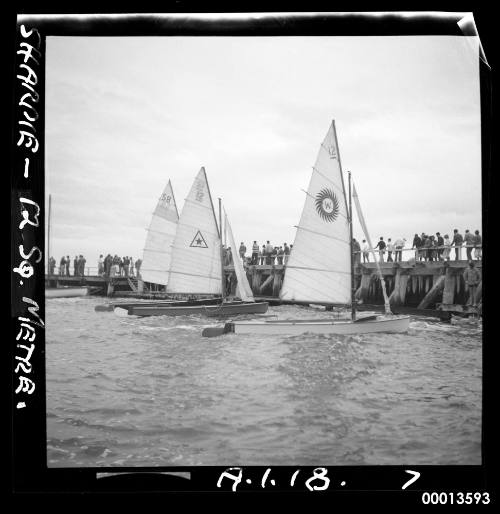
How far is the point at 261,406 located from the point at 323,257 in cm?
377

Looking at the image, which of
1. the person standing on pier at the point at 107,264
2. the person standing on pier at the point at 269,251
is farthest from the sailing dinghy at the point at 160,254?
the person standing on pier at the point at 269,251

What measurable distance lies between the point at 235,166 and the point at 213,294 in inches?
268

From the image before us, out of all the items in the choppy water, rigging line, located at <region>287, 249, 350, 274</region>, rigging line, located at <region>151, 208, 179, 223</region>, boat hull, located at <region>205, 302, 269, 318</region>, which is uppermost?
rigging line, located at <region>151, 208, 179, 223</region>

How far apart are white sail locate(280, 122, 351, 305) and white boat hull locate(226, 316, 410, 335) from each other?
114cm

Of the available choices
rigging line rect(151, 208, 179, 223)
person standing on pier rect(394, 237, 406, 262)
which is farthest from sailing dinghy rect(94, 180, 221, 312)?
person standing on pier rect(394, 237, 406, 262)

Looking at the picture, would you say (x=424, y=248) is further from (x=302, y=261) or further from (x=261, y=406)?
(x=302, y=261)

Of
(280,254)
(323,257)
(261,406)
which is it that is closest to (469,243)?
(261,406)

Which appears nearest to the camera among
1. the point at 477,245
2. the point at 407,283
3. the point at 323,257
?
the point at 477,245

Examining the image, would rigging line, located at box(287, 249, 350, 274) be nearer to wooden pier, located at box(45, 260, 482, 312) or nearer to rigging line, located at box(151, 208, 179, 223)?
wooden pier, located at box(45, 260, 482, 312)

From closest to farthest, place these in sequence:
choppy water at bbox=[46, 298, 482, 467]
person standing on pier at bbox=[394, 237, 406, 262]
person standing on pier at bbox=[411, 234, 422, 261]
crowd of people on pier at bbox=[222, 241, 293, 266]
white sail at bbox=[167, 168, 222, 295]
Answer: choppy water at bbox=[46, 298, 482, 467], person standing on pier at bbox=[411, 234, 422, 261], person standing on pier at bbox=[394, 237, 406, 262], crowd of people on pier at bbox=[222, 241, 293, 266], white sail at bbox=[167, 168, 222, 295]

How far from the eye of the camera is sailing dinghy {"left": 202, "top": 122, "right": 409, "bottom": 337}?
5121 mm

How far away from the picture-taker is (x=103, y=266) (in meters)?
4.66

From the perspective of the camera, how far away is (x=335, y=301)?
696cm
